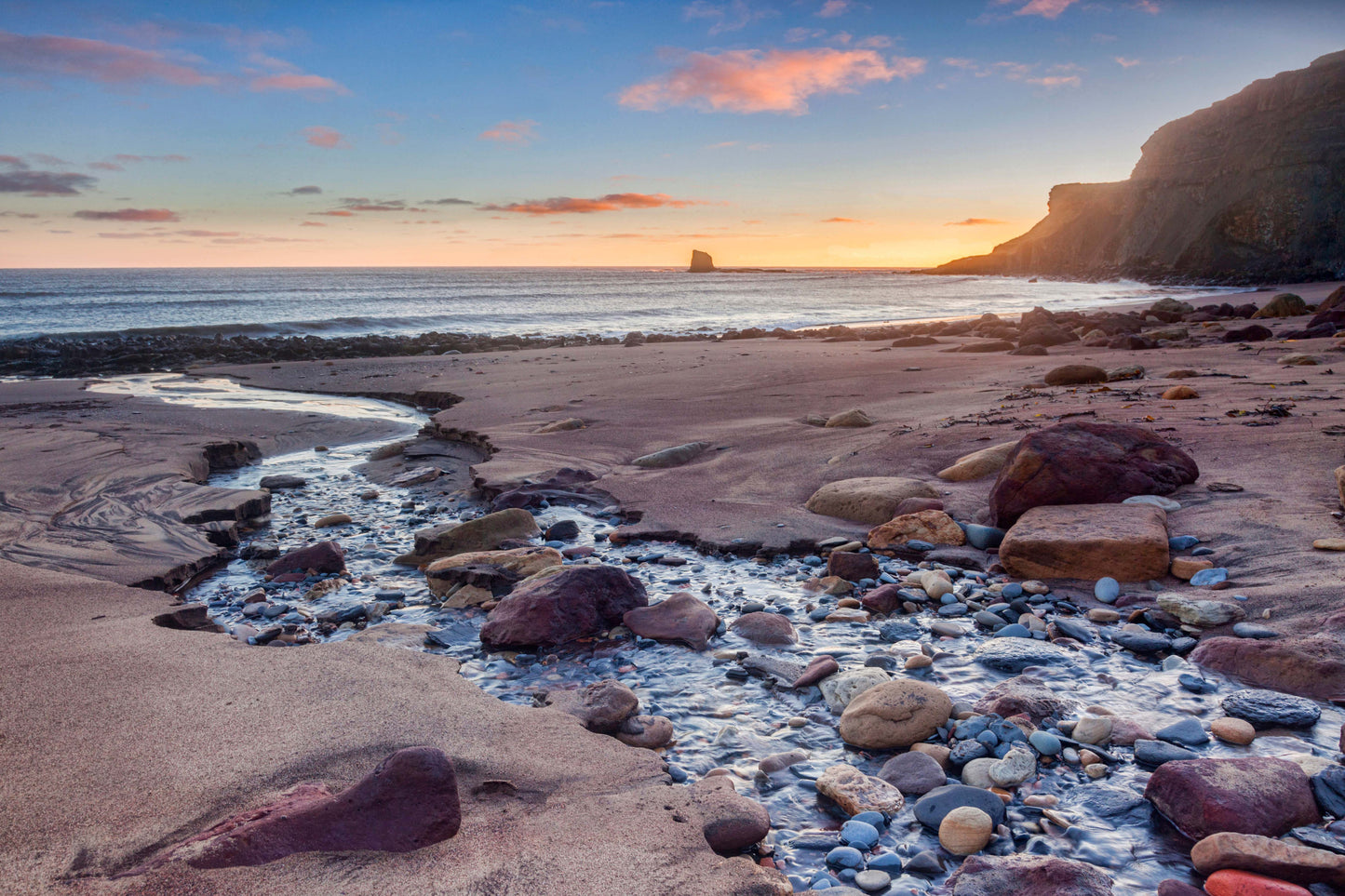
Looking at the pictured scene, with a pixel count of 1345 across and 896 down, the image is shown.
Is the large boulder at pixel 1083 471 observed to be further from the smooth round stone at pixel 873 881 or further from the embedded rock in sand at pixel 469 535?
the embedded rock in sand at pixel 469 535

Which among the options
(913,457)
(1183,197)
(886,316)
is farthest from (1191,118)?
(913,457)

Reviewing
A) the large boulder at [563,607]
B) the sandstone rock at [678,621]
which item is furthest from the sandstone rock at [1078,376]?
the large boulder at [563,607]

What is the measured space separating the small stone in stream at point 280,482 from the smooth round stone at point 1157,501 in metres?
6.24

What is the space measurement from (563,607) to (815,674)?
122 centimetres

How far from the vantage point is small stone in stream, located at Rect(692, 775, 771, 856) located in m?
1.99

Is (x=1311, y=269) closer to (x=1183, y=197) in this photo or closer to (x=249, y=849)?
(x=1183, y=197)

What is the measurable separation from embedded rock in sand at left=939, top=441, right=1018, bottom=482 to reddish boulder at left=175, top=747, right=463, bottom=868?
13.6 ft

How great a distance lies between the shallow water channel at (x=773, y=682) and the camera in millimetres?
2008

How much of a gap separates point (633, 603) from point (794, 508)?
1747mm

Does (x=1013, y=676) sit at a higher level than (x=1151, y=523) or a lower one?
lower

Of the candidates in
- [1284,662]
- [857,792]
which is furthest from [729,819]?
[1284,662]

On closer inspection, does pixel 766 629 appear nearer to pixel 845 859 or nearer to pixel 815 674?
pixel 815 674

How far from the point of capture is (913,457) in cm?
563

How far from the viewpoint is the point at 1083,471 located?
416cm
